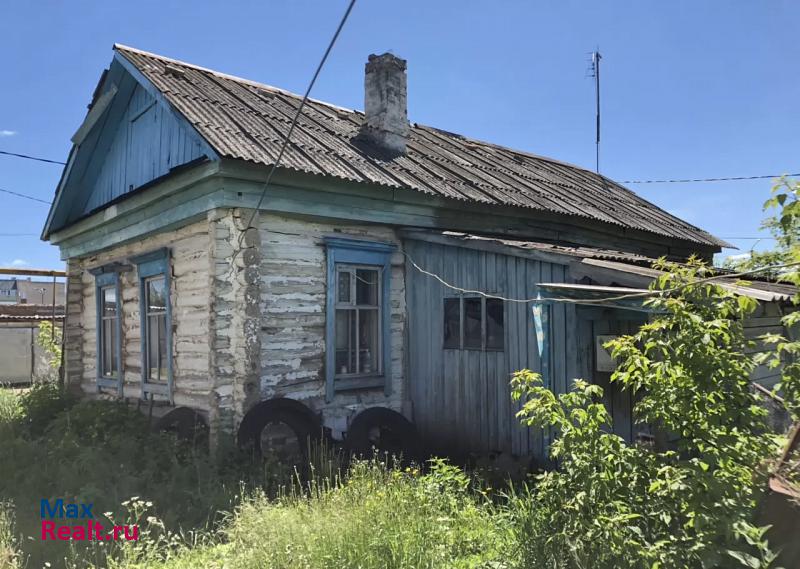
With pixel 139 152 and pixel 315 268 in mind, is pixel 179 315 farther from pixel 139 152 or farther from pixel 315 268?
pixel 139 152

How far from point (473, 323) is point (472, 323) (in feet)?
0.05

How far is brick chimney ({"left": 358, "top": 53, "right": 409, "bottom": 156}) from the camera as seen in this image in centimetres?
926

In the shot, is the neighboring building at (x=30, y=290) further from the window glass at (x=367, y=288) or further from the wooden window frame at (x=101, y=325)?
the window glass at (x=367, y=288)

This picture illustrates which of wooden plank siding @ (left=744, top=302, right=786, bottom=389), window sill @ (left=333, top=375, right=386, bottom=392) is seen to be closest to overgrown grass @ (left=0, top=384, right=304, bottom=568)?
window sill @ (left=333, top=375, right=386, bottom=392)

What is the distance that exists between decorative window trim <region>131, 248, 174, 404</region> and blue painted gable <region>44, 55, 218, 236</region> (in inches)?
44.7

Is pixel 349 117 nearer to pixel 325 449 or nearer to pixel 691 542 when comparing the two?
pixel 325 449

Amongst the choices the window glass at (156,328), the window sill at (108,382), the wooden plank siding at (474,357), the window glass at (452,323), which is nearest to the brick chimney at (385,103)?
the wooden plank siding at (474,357)

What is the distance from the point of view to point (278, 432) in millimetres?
6703

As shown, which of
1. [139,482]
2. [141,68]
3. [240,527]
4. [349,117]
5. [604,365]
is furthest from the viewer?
[349,117]

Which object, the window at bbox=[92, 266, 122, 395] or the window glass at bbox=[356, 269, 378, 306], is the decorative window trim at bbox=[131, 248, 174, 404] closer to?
the window at bbox=[92, 266, 122, 395]

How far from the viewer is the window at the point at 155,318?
25.5ft

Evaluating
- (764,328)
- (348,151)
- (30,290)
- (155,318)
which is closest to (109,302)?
(155,318)

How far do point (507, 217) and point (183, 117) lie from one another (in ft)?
16.3

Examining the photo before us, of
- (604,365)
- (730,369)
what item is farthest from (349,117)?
(730,369)
